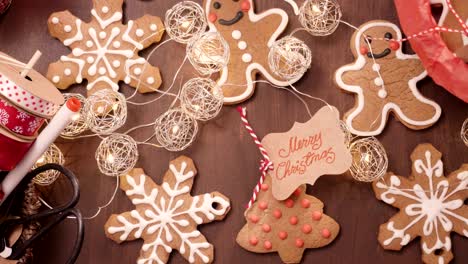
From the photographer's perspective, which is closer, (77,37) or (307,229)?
(307,229)

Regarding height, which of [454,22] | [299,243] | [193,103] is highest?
[454,22]

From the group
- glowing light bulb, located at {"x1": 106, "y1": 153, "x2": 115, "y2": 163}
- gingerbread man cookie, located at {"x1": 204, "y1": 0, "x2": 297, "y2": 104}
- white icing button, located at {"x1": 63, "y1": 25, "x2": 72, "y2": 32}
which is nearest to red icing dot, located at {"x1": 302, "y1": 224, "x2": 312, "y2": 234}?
gingerbread man cookie, located at {"x1": 204, "y1": 0, "x2": 297, "y2": 104}

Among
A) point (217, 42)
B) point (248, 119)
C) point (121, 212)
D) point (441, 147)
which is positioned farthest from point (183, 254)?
point (441, 147)

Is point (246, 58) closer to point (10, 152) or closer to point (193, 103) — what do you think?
point (193, 103)

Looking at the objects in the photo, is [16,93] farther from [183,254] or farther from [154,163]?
[183,254]

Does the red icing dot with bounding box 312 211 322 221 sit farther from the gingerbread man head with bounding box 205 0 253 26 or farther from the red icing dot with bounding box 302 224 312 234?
the gingerbread man head with bounding box 205 0 253 26

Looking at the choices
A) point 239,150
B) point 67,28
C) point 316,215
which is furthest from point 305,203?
point 67,28
